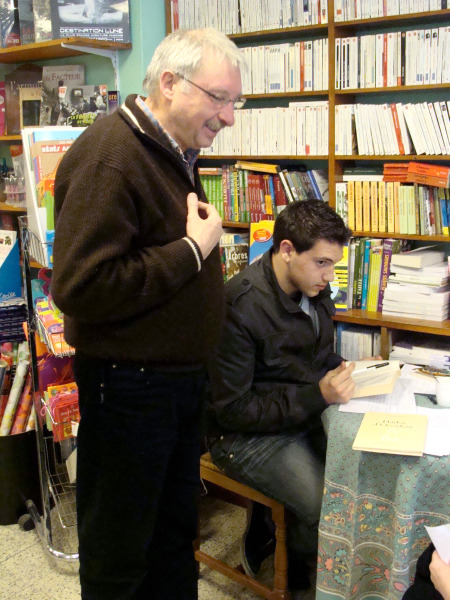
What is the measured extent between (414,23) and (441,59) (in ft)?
0.88

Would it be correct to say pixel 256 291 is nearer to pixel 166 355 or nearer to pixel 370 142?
pixel 166 355

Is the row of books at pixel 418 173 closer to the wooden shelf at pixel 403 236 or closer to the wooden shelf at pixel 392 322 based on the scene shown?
the wooden shelf at pixel 403 236

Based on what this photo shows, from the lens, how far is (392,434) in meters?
Result: 1.51

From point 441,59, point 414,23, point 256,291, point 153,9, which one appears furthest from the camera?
point 153,9

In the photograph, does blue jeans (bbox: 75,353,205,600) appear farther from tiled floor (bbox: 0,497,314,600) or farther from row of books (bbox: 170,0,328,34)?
row of books (bbox: 170,0,328,34)

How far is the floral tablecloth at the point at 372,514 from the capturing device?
1.45 m

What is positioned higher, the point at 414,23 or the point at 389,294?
the point at 414,23

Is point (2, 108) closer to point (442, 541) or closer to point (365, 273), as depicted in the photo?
point (365, 273)

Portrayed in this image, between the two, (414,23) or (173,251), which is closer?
(173,251)

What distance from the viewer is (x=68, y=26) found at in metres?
2.79

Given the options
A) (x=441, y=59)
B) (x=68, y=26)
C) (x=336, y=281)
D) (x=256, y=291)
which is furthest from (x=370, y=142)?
(x=68, y=26)

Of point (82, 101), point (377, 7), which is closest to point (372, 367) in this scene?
point (377, 7)

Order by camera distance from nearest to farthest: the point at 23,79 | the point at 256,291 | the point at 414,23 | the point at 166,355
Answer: the point at 166,355 < the point at 256,291 < the point at 414,23 < the point at 23,79

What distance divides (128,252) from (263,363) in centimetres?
81
